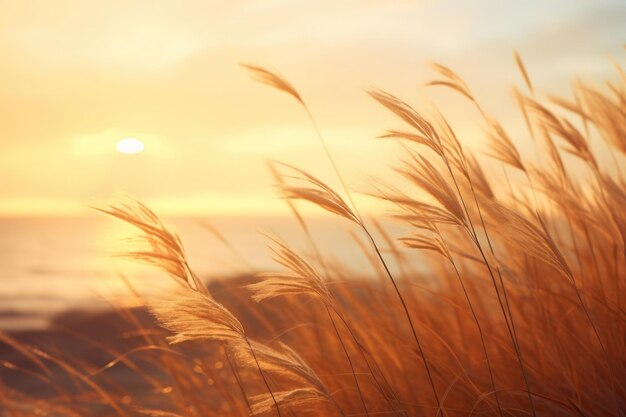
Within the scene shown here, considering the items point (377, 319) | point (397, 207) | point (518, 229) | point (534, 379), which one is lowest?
point (534, 379)

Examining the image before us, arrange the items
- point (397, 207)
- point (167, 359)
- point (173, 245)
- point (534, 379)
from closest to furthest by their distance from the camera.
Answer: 1. point (173, 245)
2. point (397, 207)
3. point (534, 379)
4. point (167, 359)

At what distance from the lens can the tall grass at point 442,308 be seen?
1.35 metres

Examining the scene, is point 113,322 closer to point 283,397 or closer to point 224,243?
point 224,243

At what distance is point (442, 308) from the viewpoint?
2766 mm

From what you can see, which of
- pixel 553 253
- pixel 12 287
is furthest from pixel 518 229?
pixel 12 287

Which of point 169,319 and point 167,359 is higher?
point 169,319

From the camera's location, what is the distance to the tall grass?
1.35 meters

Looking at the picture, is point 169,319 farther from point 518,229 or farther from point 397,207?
point 518,229

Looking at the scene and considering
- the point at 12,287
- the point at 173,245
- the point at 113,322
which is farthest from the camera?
the point at 12,287

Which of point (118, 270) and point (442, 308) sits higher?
point (118, 270)

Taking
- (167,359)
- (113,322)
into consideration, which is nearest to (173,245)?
(167,359)

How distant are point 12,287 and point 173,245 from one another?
9.01m

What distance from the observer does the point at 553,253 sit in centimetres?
141

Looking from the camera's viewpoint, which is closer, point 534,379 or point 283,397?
point 283,397
